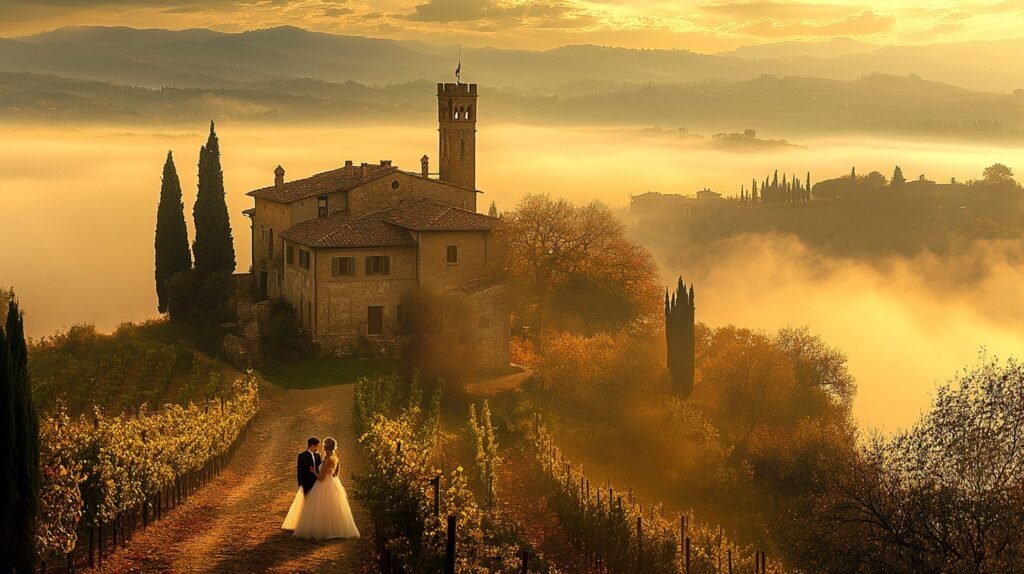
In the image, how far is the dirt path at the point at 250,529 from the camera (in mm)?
18656

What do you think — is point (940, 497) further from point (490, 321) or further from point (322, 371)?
point (322, 371)

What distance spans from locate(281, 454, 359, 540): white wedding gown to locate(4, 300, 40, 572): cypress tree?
438 cm

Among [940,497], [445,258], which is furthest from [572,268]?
[940,497]

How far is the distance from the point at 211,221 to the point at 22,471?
4248 centimetres

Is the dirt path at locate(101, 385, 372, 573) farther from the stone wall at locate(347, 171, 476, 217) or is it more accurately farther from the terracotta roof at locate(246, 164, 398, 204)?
the terracotta roof at locate(246, 164, 398, 204)

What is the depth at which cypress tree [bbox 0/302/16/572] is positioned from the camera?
1664cm

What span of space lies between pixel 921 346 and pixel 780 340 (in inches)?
3367

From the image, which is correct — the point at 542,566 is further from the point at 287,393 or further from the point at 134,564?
the point at 287,393

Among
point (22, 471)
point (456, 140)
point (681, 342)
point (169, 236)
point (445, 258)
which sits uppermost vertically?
point (456, 140)

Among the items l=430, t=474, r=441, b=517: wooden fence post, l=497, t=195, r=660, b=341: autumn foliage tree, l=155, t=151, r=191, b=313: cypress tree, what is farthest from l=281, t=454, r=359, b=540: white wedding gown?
l=155, t=151, r=191, b=313: cypress tree

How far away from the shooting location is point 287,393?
4116 centimetres

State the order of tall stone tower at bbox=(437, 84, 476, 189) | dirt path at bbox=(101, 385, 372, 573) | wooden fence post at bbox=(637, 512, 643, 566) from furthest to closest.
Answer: tall stone tower at bbox=(437, 84, 476, 189), wooden fence post at bbox=(637, 512, 643, 566), dirt path at bbox=(101, 385, 372, 573)

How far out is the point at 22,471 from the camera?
55.5ft

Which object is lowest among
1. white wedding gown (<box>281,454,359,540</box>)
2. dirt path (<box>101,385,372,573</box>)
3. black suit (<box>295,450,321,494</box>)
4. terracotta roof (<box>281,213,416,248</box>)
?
dirt path (<box>101,385,372,573</box>)
